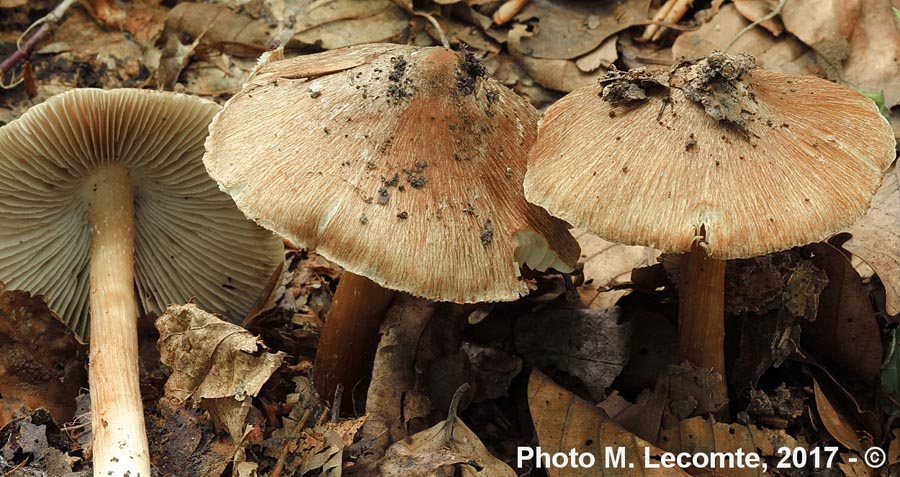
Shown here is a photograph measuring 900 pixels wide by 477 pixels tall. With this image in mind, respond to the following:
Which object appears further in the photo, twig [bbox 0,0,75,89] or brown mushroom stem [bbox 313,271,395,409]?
twig [bbox 0,0,75,89]

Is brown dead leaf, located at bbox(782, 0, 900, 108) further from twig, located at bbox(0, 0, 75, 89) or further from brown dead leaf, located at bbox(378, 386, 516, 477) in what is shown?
twig, located at bbox(0, 0, 75, 89)

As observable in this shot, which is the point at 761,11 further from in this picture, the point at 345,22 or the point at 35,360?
the point at 35,360

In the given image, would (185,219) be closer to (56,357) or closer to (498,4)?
(56,357)

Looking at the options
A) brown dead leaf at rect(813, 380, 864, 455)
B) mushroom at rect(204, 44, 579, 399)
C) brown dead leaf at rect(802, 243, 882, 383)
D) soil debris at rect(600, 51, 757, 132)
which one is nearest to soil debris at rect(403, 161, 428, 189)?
mushroom at rect(204, 44, 579, 399)

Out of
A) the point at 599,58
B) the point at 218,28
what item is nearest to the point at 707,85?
the point at 599,58

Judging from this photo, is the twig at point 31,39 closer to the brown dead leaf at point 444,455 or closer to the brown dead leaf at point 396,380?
the brown dead leaf at point 396,380

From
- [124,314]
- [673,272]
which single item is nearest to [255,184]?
[124,314]
